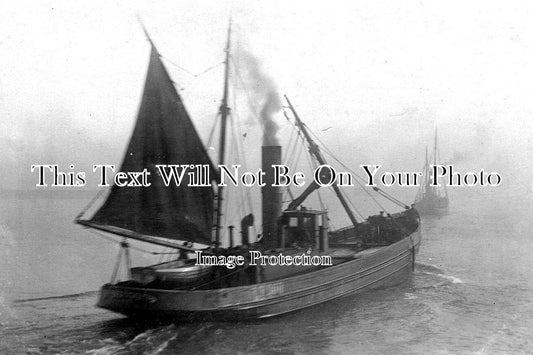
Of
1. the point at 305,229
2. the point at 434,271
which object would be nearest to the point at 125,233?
the point at 305,229

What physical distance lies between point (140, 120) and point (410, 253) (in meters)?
15.3

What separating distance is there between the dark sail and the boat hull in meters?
1.93

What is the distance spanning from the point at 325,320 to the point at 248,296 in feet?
9.87

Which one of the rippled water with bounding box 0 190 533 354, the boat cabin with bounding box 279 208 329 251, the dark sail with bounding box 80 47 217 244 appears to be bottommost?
the rippled water with bounding box 0 190 533 354

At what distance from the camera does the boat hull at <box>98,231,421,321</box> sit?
13664 mm

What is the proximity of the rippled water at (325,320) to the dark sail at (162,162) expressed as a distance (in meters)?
3.00

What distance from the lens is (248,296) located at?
14.7m

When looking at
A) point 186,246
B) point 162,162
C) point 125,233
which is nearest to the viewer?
point 125,233

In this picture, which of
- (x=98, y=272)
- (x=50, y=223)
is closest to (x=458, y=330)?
(x=98, y=272)

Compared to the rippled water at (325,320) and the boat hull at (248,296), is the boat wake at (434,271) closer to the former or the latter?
the rippled water at (325,320)

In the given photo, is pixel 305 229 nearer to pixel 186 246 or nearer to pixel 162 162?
pixel 186 246

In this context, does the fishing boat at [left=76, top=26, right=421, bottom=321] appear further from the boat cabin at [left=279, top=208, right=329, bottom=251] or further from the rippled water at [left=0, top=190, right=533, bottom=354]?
the rippled water at [left=0, top=190, right=533, bottom=354]

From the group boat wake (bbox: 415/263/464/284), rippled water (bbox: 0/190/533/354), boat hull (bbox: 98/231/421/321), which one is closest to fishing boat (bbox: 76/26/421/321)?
boat hull (bbox: 98/231/421/321)

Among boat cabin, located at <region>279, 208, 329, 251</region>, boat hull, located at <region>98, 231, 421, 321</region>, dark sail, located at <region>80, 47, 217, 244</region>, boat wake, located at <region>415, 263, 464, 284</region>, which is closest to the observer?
boat hull, located at <region>98, 231, 421, 321</region>
